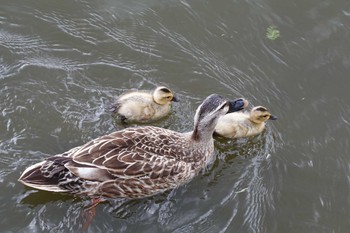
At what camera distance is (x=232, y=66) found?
618cm

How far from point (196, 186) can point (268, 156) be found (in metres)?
0.77

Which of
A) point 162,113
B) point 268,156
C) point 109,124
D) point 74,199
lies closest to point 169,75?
point 162,113

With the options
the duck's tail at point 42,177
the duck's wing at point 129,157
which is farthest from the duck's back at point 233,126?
the duck's tail at point 42,177

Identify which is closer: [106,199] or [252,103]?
[106,199]

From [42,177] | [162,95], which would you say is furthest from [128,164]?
[162,95]

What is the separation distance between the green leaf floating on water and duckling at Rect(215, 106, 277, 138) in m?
1.22

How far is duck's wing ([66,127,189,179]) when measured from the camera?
466 cm

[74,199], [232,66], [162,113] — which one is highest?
[232,66]

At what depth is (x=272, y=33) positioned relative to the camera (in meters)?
6.45

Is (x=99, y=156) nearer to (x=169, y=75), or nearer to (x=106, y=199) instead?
(x=106, y=199)

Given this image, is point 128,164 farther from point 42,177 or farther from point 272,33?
point 272,33

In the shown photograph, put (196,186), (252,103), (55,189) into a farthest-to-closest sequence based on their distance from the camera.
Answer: (252,103)
(196,186)
(55,189)

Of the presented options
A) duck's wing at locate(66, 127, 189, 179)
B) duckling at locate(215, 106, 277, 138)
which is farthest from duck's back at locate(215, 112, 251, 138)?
duck's wing at locate(66, 127, 189, 179)

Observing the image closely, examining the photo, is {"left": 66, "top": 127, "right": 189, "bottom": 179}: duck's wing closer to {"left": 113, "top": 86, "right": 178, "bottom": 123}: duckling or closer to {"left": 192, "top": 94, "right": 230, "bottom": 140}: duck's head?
{"left": 192, "top": 94, "right": 230, "bottom": 140}: duck's head
